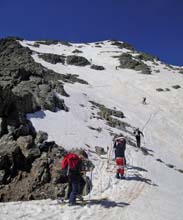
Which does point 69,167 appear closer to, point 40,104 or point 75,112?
point 40,104

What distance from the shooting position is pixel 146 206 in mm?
14148

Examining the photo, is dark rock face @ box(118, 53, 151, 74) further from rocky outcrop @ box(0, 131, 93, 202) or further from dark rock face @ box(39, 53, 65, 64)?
rocky outcrop @ box(0, 131, 93, 202)

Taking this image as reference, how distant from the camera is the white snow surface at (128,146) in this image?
13.1 metres

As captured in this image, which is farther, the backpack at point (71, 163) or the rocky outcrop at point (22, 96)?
the rocky outcrop at point (22, 96)

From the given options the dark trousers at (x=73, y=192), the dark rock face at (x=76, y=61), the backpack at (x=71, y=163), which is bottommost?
the dark trousers at (x=73, y=192)

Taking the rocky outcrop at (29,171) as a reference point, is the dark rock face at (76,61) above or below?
above

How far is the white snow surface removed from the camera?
1311 cm

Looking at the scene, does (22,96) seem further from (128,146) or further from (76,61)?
(76,61)

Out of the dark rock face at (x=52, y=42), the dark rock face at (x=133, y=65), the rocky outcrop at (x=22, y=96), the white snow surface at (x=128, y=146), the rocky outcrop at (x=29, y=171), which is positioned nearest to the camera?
the white snow surface at (x=128, y=146)

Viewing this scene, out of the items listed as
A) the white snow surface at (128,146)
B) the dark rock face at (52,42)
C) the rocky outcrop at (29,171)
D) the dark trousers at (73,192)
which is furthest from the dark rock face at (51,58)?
the dark trousers at (73,192)

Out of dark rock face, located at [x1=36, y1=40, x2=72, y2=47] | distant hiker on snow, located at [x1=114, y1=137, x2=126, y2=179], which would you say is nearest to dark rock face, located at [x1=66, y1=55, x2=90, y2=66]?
dark rock face, located at [x1=36, y1=40, x2=72, y2=47]

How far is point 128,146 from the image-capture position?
91.5ft

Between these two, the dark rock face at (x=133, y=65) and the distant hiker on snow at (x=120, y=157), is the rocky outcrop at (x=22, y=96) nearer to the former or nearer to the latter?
the distant hiker on snow at (x=120, y=157)

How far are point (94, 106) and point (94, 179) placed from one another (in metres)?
24.3
